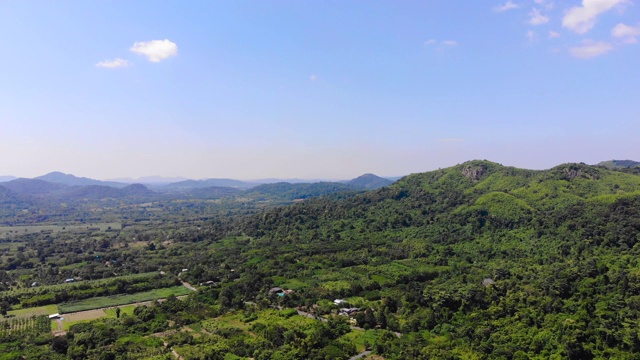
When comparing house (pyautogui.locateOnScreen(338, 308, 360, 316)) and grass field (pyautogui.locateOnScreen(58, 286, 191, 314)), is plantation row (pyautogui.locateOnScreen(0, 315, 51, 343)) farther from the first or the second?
house (pyautogui.locateOnScreen(338, 308, 360, 316))

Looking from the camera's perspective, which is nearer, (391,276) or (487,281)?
(487,281)

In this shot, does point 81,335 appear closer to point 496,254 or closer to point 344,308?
point 344,308

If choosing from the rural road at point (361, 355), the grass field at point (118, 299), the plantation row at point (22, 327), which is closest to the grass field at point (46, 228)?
the grass field at point (118, 299)

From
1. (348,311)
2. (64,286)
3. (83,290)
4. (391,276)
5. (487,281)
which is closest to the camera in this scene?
(348,311)

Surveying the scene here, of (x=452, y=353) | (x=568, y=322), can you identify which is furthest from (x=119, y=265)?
(x=568, y=322)

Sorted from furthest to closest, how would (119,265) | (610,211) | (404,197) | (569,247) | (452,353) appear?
(404,197) → (119,265) → (610,211) → (569,247) → (452,353)

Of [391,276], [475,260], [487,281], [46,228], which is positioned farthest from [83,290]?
[46,228]

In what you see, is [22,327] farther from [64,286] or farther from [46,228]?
[46,228]
